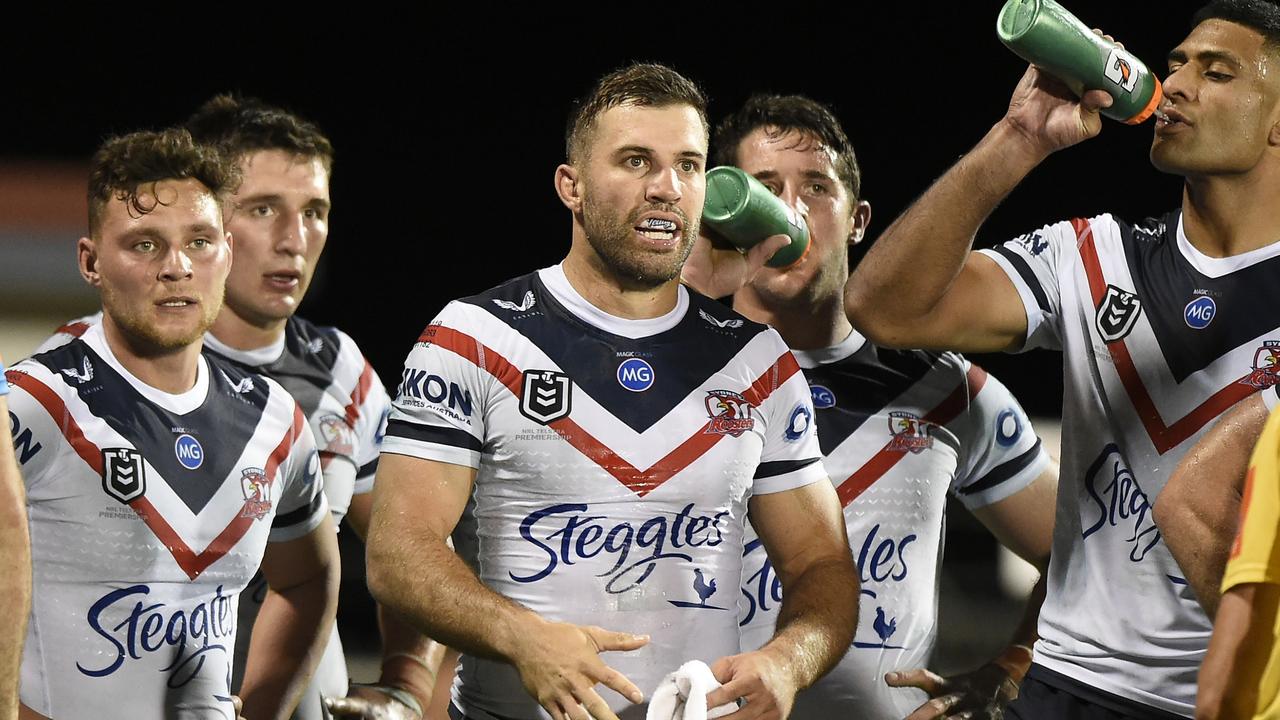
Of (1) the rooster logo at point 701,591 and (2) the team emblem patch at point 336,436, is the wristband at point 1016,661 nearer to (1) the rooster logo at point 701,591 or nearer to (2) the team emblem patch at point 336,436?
(1) the rooster logo at point 701,591

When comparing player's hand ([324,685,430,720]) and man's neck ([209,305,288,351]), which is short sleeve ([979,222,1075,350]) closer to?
player's hand ([324,685,430,720])

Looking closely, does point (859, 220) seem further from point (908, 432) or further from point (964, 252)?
point (964, 252)

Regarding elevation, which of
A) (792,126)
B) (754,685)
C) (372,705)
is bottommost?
(372,705)

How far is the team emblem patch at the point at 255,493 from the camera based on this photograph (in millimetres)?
3047

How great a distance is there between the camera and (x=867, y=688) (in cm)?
334

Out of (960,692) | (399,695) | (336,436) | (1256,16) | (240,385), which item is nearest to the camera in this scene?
(1256,16)

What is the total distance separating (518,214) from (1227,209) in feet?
14.3

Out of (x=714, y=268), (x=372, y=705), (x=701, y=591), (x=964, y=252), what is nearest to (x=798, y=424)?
(x=701, y=591)

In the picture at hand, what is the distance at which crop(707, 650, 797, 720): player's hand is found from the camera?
245 centimetres

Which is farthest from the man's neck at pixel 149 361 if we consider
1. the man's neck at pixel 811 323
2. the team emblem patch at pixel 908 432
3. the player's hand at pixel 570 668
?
the team emblem patch at pixel 908 432

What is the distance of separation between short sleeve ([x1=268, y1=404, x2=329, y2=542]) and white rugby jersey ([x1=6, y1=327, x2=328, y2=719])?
11 centimetres

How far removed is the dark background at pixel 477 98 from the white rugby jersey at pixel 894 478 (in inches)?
127

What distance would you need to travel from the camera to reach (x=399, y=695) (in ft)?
11.6

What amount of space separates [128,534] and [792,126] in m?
1.87
